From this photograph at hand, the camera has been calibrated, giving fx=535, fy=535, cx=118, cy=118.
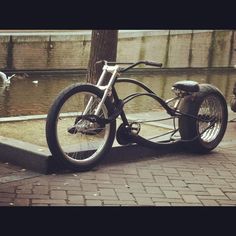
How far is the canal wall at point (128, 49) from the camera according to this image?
14.3 m

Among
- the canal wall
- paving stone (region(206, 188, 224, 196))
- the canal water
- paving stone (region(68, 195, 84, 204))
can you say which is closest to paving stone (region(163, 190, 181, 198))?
paving stone (region(206, 188, 224, 196))

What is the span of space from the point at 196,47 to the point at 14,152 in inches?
561

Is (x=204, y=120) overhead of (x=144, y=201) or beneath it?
overhead

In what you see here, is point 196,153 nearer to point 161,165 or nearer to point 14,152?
point 161,165

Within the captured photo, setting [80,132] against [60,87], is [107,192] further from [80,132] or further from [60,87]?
[60,87]

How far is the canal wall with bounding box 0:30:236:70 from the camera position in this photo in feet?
47.0

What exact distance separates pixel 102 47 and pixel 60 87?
6150 millimetres

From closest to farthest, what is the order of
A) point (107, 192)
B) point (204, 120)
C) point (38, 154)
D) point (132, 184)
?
point (107, 192) → point (132, 184) → point (38, 154) → point (204, 120)

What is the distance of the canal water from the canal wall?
1.75 feet

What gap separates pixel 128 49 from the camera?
668 inches

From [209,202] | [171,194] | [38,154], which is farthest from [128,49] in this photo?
[209,202]

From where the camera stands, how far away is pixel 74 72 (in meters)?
15.5

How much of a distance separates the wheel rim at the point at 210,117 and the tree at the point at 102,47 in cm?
127
